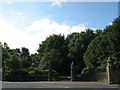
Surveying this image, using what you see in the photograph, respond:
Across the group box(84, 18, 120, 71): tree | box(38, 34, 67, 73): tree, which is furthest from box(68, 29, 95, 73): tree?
box(84, 18, 120, 71): tree

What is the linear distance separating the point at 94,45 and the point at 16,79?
1874 centimetres

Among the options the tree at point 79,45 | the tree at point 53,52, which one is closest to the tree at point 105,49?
the tree at point 79,45

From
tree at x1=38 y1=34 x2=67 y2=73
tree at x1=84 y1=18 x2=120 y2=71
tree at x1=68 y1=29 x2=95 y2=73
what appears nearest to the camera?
tree at x1=84 y1=18 x2=120 y2=71

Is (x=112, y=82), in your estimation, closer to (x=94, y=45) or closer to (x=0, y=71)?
(x=0, y=71)

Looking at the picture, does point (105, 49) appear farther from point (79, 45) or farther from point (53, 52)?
point (53, 52)

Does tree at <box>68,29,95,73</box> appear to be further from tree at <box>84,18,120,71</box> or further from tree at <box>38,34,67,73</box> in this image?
tree at <box>84,18,120,71</box>

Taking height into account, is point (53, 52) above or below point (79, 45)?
below

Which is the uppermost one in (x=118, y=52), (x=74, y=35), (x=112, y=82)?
(x=74, y=35)

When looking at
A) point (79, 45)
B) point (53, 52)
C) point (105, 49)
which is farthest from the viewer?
point (53, 52)

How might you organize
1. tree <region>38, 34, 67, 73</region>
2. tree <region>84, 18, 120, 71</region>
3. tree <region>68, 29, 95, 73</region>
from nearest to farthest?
tree <region>84, 18, 120, 71</region>
tree <region>38, 34, 67, 73</region>
tree <region>68, 29, 95, 73</region>

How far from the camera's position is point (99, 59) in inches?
2539

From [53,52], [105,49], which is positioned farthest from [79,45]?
[105,49]

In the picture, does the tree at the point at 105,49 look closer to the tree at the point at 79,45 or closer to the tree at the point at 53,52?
the tree at the point at 79,45

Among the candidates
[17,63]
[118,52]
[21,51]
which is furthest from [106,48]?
[21,51]
